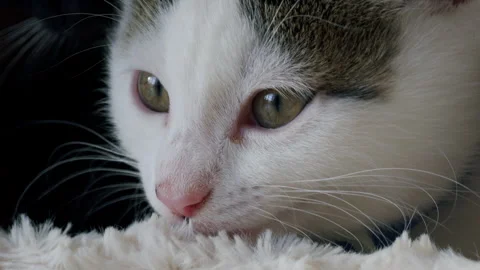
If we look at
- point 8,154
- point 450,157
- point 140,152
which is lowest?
point 8,154

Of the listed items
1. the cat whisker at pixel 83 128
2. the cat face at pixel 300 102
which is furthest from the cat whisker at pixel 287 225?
the cat whisker at pixel 83 128

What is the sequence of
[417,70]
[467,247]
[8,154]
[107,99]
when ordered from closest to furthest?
1. [417,70]
2. [467,247]
3. [8,154]
4. [107,99]

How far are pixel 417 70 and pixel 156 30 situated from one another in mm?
383

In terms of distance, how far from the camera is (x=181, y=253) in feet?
2.15

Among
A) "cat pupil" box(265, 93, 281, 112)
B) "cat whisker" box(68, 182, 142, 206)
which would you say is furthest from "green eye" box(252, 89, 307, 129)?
"cat whisker" box(68, 182, 142, 206)

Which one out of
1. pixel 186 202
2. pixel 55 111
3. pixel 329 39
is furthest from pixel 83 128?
pixel 329 39

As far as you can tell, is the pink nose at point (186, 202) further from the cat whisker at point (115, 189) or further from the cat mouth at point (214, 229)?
the cat whisker at point (115, 189)

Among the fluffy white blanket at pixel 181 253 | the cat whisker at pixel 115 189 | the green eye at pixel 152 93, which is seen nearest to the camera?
the fluffy white blanket at pixel 181 253

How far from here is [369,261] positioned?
59 centimetres

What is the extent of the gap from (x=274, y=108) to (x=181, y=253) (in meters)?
0.25

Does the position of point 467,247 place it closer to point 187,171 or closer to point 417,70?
point 417,70

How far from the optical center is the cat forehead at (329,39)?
793mm

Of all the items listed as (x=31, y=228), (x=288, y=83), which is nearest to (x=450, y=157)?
(x=288, y=83)

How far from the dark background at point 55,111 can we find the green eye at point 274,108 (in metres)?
0.36
